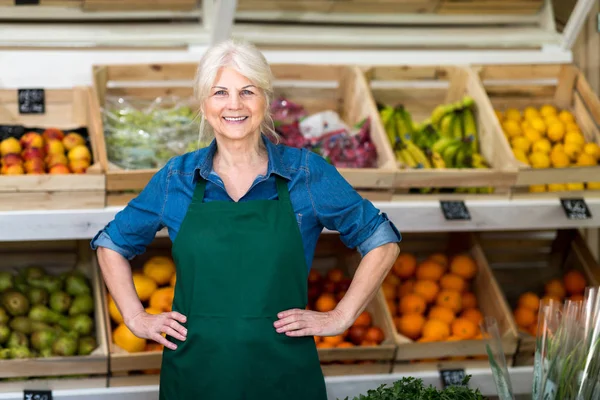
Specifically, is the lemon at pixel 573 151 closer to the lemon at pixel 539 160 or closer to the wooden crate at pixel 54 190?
the lemon at pixel 539 160

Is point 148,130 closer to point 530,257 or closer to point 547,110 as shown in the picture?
point 547,110

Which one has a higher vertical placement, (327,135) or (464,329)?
(327,135)

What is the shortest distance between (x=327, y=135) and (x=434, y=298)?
2.88ft

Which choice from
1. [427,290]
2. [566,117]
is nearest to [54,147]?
[427,290]

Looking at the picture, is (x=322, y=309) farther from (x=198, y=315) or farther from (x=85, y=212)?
(x=198, y=315)

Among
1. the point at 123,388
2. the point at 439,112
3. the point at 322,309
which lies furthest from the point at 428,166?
the point at 123,388

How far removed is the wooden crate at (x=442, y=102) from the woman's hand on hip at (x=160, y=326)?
1.41 metres

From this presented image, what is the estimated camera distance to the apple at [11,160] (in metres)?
3.26

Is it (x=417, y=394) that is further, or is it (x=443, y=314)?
(x=443, y=314)

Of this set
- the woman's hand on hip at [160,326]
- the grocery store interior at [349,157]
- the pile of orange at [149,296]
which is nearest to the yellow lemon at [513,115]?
the grocery store interior at [349,157]

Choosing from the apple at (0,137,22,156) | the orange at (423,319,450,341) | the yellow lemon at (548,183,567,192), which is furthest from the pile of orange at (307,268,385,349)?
the apple at (0,137,22,156)

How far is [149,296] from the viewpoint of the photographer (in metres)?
3.59

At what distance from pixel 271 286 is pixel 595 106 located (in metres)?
2.32

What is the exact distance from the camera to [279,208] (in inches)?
88.7
